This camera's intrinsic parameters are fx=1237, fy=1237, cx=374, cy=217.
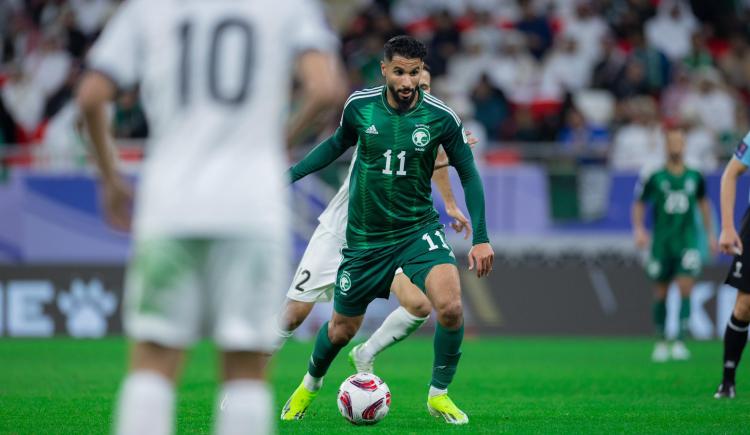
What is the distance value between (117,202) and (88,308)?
42.7 ft

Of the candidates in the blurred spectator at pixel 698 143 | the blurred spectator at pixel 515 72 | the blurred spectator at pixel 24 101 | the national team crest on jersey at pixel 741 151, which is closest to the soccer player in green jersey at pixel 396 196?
the national team crest on jersey at pixel 741 151

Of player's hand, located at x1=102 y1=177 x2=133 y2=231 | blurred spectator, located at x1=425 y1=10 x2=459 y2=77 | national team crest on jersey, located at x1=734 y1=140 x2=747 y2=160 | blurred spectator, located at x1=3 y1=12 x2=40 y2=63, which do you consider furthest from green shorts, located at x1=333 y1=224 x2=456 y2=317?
blurred spectator, located at x1=3 y1=12 x2=40 y2=63

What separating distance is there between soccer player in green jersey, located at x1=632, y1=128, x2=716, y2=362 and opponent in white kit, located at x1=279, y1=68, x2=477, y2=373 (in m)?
6.74

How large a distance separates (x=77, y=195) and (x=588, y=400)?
32.4ft

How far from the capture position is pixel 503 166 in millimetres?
17812

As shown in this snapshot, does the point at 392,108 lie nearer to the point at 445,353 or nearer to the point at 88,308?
the point at 445,353

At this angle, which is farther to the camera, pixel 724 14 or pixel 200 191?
pixel 724 14

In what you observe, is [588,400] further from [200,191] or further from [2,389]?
[200,191]

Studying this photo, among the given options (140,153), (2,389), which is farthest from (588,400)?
(140,153)

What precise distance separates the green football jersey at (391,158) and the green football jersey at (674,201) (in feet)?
24.9

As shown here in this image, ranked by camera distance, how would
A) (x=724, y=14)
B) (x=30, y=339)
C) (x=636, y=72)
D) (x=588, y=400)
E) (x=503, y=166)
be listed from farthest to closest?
(x=724, y=14)
(x=636, y=72)
(x=503, y=166)
(x=30, y=339)
(x=588, y=400)

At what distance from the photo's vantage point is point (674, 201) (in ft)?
50.0

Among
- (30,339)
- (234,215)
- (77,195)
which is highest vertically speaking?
(234,215)

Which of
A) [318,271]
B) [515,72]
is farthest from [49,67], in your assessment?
[318,271]
